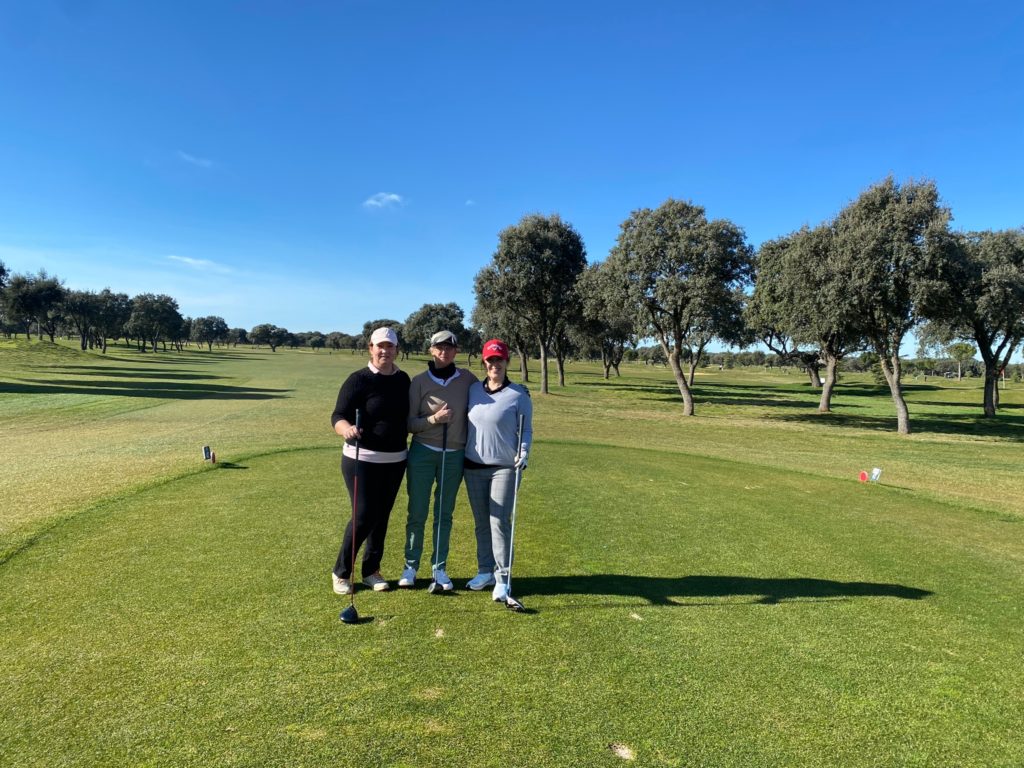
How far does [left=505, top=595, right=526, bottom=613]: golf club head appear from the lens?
518cm

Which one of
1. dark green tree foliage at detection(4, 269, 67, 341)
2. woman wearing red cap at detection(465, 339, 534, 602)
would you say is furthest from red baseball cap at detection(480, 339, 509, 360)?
dark green tree foliage at detection(4, 269, 67, 341)

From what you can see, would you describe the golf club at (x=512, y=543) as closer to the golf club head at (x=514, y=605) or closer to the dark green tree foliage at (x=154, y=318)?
the golf club head at (x=514, y=605)

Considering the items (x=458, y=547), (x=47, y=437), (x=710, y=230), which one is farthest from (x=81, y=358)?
(x=458, y=547)

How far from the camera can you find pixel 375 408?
5305 millimetres

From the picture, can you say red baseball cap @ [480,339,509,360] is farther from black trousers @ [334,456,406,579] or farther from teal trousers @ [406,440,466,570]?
black trousers @ [334,456,406,579]

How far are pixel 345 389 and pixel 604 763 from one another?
12.7 ft

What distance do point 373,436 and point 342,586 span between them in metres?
1.56

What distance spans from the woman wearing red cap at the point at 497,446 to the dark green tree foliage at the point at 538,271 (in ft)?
126

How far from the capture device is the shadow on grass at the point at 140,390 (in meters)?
30.5

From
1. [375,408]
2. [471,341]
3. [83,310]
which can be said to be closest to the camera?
[375,408]

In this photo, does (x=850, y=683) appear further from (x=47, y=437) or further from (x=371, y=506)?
(x=47, y=437)

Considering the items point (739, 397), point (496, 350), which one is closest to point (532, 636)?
point (496, 350)

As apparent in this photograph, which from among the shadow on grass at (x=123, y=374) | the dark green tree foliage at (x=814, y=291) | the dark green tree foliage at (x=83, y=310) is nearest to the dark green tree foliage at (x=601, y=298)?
the dark green tree foliage at (x=814, y=291)

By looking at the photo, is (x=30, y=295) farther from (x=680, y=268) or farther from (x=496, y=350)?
(x=496, y=350)
